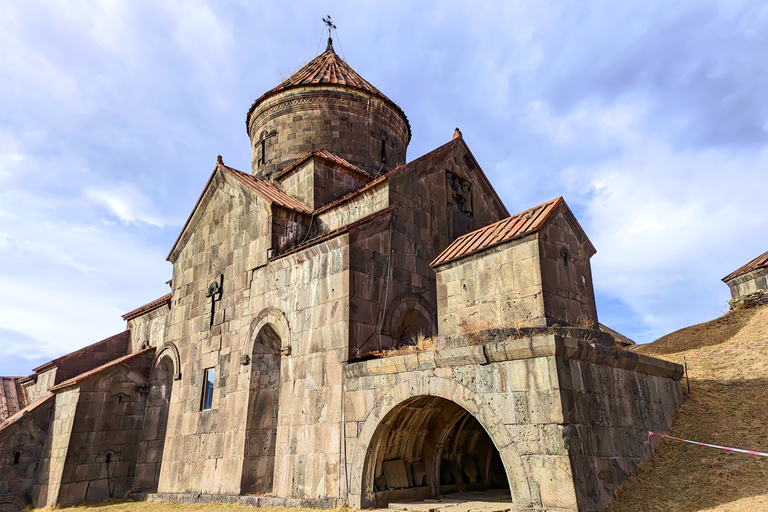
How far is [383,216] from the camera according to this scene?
10.4 meters

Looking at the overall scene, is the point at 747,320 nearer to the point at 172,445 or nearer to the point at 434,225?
the point at 434,225

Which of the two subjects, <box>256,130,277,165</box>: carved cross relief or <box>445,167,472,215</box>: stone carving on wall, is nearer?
<box>445,167,472,215</box>: stone carving on wall

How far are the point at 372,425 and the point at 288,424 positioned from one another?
2.17m

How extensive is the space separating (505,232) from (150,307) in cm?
1165

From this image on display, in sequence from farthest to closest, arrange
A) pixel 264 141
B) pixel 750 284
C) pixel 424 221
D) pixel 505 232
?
pixel 264 141, pixel 750 284, pixel 424 221, pixel 505 232

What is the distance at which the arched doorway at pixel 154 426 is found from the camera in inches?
534

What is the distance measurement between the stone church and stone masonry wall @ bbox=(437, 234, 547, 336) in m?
0.03

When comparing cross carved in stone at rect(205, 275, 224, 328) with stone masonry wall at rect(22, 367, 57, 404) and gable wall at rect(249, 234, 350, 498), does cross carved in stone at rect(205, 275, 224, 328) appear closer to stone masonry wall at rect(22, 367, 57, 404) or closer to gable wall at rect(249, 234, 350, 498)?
gable wall at rect(249, 234, 350, 498)

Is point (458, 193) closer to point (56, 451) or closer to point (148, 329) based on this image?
point (148, 329)

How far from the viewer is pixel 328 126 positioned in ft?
50.9

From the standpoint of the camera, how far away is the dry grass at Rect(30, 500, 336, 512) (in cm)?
927

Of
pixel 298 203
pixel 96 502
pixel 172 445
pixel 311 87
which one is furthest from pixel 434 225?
pixel 96 502

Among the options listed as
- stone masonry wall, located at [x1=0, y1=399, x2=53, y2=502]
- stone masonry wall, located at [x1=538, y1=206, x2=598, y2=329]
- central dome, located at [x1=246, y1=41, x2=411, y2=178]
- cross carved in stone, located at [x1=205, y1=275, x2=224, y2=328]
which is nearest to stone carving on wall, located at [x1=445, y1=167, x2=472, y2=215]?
central dome, located at [x1=246, y1=41, x2=411, y2=178]

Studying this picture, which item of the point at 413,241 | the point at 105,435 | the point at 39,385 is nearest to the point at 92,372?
the point at 105,435
